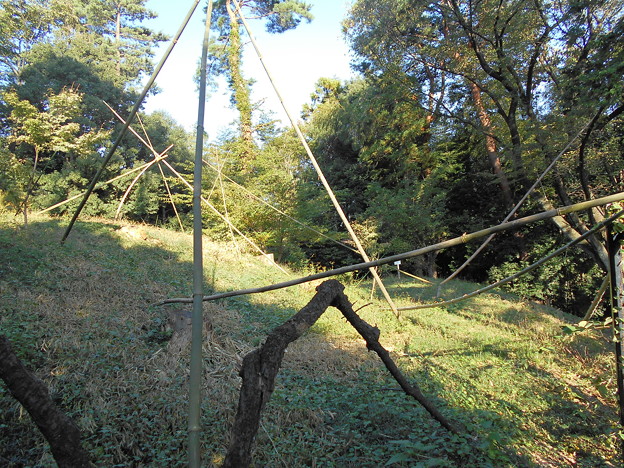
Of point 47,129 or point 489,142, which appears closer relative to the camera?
point 47,129

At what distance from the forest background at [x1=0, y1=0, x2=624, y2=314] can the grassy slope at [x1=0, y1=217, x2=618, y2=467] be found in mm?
1663

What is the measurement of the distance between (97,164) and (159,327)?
1332cm

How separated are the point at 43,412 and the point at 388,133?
16.8m

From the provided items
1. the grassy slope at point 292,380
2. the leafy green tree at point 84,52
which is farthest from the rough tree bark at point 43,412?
the leafy green tree at point 84,52

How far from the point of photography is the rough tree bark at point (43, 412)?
1.56 m

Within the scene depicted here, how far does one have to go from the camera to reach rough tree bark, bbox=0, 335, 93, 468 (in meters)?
1.56

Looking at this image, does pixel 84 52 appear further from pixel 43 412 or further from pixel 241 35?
pixel 43 412

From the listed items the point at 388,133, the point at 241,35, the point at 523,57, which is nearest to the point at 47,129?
the point at 241,35

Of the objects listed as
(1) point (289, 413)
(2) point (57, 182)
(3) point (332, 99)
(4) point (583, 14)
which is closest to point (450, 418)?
(1) point (289, 413)

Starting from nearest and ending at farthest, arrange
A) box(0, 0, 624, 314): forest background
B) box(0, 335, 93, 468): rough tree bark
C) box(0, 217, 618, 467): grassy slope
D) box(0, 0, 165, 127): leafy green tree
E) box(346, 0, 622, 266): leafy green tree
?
box(0, 335, 93, 468): rough tree bark, box(0, 217, 618, 467): grassy slope, box(346, 0, 622, 266): leafy green tree, box(0, 0, 624, 314): forest background, box(0, 0, 165, 127): leafy green tree

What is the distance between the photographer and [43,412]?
5.25ft

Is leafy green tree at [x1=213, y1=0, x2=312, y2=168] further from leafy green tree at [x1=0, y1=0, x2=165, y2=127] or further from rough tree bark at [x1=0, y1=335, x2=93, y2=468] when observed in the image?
rough tree bark at [x1=0, y1=335, x2=93, y2=468]

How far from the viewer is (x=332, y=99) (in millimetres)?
21172

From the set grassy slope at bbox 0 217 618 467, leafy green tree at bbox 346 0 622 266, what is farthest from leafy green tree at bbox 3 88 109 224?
leafy green tree at bbox 346 0 622 266
